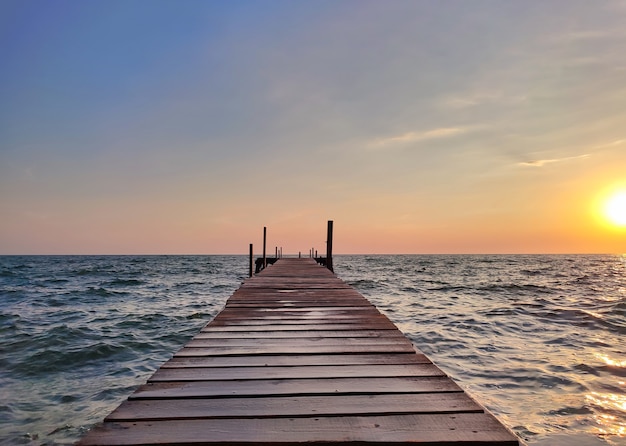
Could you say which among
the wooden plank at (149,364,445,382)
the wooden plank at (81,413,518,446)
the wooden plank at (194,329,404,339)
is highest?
the wooden plank at (81,413,518,446)

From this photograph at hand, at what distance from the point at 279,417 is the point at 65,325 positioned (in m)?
13.3

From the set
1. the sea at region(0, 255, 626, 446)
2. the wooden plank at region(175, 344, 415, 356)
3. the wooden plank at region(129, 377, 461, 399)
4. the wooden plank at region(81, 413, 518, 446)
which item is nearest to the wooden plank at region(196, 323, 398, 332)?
the wooden plank at region(175, 344, 415, 356)

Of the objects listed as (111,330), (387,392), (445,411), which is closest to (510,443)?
(445,411)

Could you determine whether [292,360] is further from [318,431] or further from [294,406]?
[318,431]

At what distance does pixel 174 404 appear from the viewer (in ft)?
8.87

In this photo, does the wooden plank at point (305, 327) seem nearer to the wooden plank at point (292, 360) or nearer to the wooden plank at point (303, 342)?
the wooden plank at point (303, 342)

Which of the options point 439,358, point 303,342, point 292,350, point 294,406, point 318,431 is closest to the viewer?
point 318,431

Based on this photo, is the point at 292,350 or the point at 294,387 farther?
the point at 292,350

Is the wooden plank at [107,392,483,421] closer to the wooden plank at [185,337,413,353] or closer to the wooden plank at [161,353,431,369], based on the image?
the wooden plank at [161,353,431,369]

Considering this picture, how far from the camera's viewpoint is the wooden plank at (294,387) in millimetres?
2900

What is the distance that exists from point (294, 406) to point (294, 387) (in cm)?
37

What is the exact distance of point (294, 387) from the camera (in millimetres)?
3029

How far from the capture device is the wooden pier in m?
2.25

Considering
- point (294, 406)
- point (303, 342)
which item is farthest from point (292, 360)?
point (294, 406)
